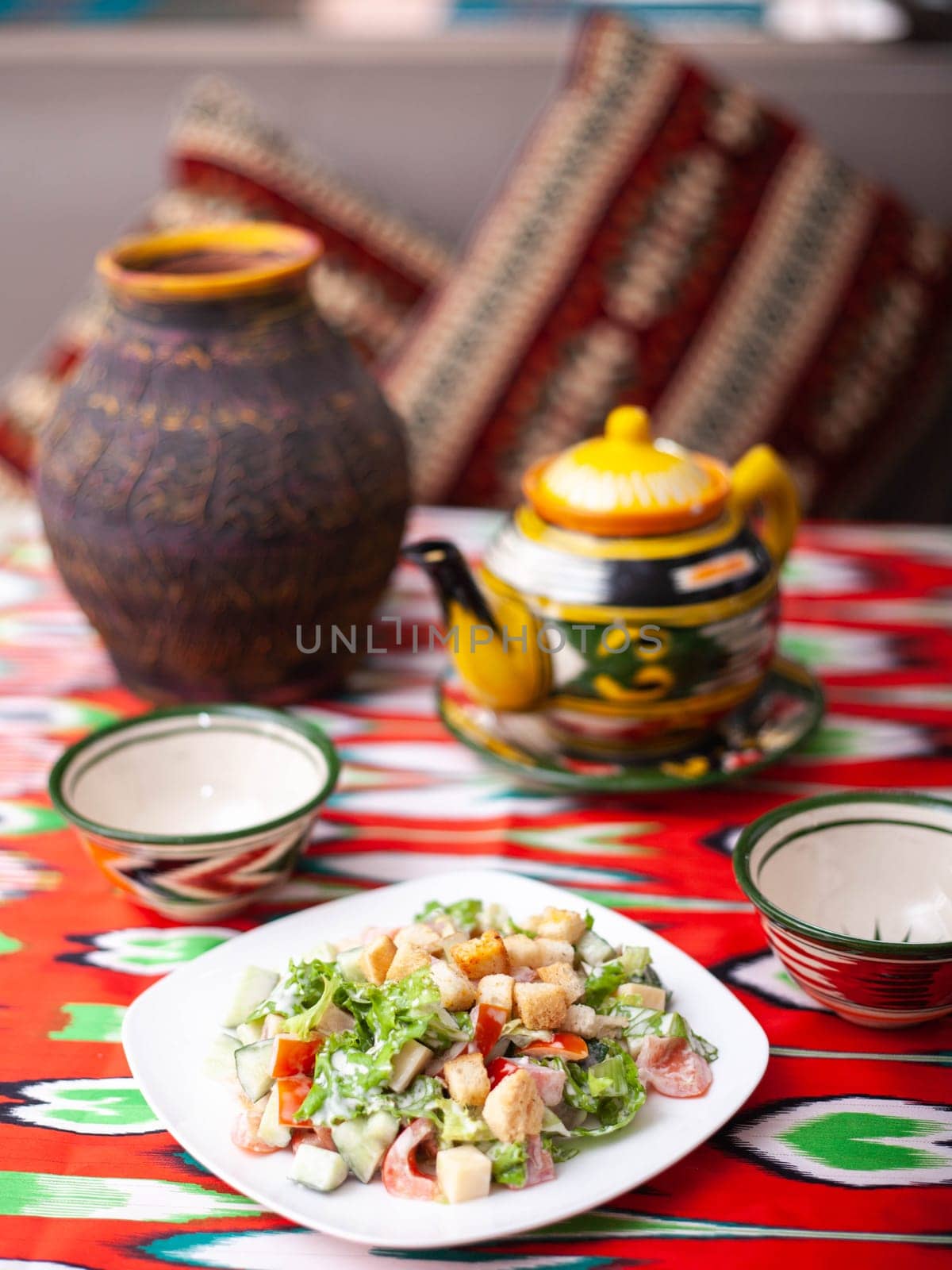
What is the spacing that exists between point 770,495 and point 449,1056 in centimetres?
54

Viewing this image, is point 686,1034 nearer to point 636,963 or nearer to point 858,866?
point 636,963

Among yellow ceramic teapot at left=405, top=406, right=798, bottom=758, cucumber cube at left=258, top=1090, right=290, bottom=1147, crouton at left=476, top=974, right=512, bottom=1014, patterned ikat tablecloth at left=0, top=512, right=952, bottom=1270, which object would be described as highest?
yellow ceramic teapot at left=405, top=406, right=798, bottom=758

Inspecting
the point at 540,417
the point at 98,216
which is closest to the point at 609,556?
the point at 540,417

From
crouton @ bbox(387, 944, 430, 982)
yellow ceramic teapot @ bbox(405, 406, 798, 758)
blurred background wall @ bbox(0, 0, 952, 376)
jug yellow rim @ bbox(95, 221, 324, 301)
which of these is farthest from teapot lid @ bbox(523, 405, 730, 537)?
blurred background wall @ bbox(0, 0, 952, 376)

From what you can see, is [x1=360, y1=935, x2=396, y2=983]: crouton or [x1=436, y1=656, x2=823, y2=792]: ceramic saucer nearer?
[x1=360, y1=935, x2=396, y2=983]: crouton

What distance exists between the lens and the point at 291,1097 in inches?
24.6

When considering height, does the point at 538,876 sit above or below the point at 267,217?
below

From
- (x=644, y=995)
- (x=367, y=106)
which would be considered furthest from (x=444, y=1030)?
(x=367, y=106)

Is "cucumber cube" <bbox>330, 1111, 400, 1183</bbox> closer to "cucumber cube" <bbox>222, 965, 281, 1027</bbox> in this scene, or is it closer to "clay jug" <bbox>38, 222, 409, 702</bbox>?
"cucumber cube" <bbox>222, 965, 281, 1027</bbox>

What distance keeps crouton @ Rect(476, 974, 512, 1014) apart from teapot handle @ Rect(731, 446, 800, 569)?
44cm

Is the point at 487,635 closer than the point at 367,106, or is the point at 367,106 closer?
the point at 487,635

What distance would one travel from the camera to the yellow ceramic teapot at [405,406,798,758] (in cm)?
91

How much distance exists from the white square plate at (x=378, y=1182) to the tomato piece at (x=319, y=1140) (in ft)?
0.03

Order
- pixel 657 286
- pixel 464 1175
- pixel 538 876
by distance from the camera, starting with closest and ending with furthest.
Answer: pixel 464 1175 < pixel 538 876 < pixel 657 286
